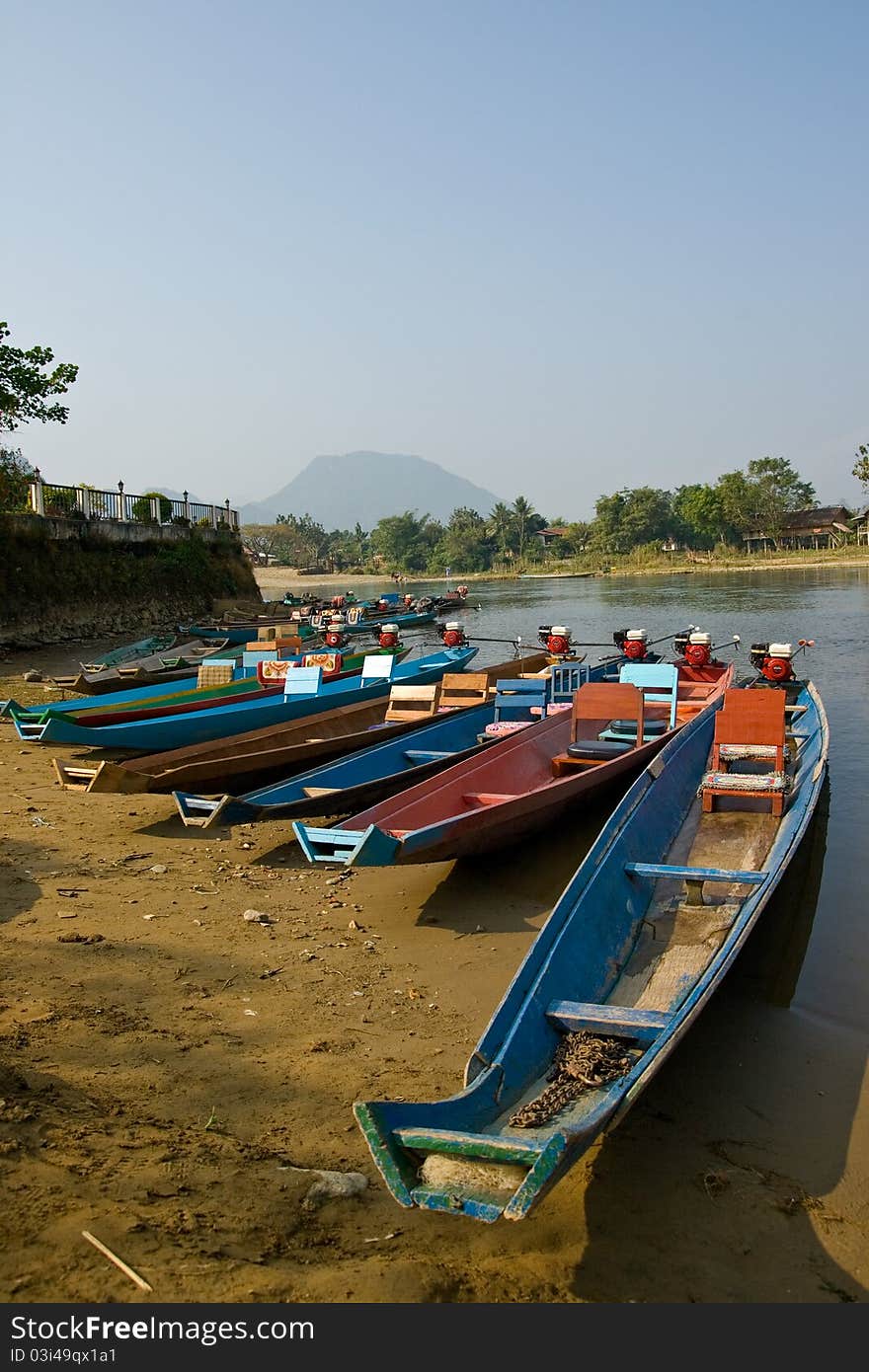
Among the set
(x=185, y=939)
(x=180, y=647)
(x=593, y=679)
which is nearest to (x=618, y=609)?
(x=180, y=647)

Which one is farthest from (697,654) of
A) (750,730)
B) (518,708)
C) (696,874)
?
(696,874)

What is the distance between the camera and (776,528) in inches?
2963

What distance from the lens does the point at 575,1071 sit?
12.5 ft

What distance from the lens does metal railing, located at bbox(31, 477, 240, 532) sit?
24.8 metres

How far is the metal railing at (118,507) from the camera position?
24.8 meters

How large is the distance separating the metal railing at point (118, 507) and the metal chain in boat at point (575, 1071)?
76.0 ft

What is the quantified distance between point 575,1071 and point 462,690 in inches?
335

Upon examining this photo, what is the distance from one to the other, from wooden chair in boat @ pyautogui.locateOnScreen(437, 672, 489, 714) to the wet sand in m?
5.07

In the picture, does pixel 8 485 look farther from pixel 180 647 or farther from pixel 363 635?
pixel 363 635

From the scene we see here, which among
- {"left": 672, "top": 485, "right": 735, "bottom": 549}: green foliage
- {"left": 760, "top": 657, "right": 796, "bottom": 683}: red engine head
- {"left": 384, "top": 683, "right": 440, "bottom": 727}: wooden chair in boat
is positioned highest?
{"left": 672, "top": 485, "right": 735, "bottom": 549}: green foliage

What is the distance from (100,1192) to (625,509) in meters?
86.8

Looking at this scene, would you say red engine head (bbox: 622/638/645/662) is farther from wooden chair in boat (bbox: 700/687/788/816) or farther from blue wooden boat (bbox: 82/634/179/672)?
blue wooden boat (bbox: 82/634/179/672)

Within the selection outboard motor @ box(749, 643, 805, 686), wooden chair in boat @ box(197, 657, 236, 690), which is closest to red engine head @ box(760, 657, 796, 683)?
outboard motor @ box(749, 643, 805, 686)

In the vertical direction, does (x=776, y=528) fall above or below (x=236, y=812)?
above
